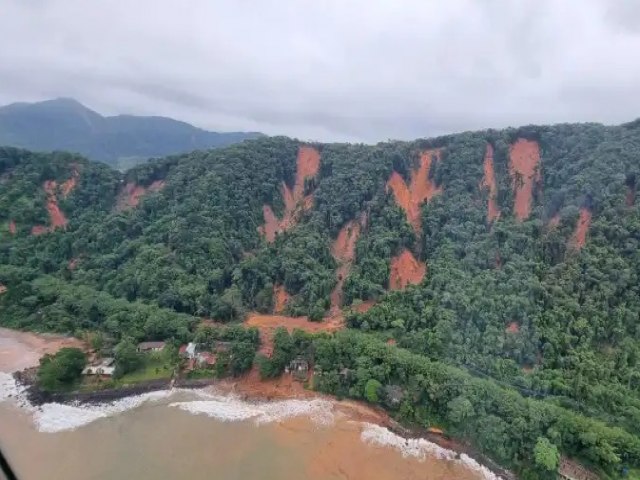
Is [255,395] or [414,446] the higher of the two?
[414,446]

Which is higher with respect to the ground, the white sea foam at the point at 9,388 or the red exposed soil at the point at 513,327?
the red exposed soil at the point at 513,327

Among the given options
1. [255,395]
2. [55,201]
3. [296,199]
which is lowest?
[255,395]

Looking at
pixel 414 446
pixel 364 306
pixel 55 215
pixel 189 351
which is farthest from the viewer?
pixel 55 215

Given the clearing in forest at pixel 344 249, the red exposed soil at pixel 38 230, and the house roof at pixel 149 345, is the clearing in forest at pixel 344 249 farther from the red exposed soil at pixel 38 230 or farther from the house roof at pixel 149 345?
the red exposed soil at pixel 38 230

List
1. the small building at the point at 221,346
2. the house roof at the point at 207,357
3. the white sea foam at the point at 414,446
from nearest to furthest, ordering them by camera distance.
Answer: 1. the white sea foam at the point at 414,446
2. the house roof at the point at 207,357
3. the small building at the point at 221,346

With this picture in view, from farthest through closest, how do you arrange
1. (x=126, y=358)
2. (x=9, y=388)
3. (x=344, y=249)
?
(x=344, y=249) → (x=126, y=358) → (x=9, y=388)

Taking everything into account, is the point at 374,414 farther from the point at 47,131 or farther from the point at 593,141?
the point at 47,131

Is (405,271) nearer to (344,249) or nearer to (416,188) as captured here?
(344,249)

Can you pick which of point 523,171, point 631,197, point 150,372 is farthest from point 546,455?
point 523,171

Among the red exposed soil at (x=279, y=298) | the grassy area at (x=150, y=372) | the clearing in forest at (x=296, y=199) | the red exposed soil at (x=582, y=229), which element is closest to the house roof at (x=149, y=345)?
the grassy area at (x=150, y=372)
